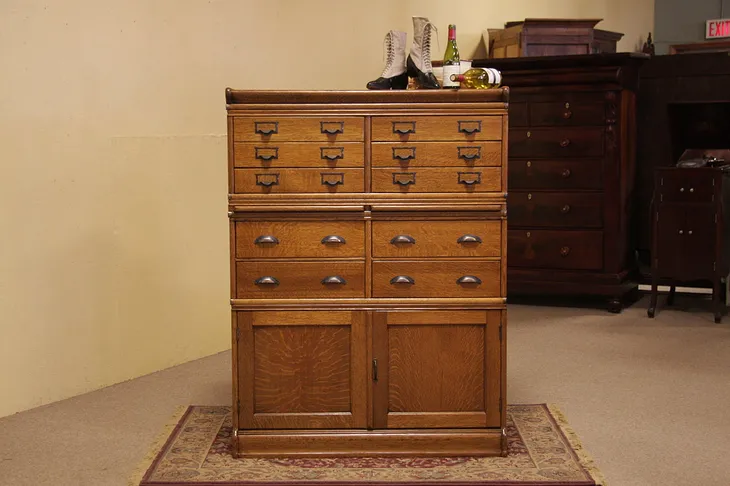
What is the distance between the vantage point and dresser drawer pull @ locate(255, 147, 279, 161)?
357cm

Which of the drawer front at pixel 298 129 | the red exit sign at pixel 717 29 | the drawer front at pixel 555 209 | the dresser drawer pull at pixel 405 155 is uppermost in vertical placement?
the red exit sign at pixel 717 29

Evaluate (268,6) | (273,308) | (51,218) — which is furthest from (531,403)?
Result: (268,6)

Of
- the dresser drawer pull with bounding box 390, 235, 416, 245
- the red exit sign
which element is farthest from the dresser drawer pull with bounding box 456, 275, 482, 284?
the red exit sign

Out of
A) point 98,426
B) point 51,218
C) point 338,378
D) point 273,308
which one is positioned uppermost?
point 51,218

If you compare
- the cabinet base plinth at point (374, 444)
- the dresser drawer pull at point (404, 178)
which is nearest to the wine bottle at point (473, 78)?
the dresser drawer pull at point (404, 178)

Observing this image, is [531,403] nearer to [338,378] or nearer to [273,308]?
[338,378]

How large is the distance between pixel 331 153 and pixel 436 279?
1.97 feet

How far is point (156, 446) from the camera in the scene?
3807mm

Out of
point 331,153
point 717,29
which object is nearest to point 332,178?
point 331,153

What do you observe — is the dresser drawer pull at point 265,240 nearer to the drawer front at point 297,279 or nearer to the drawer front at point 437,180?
the drawer front at point 297,279

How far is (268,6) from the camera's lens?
5.52m

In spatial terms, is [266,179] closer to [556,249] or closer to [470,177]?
[470,177]

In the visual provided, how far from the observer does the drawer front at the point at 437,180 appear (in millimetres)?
3604

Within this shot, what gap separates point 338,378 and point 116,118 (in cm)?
185
